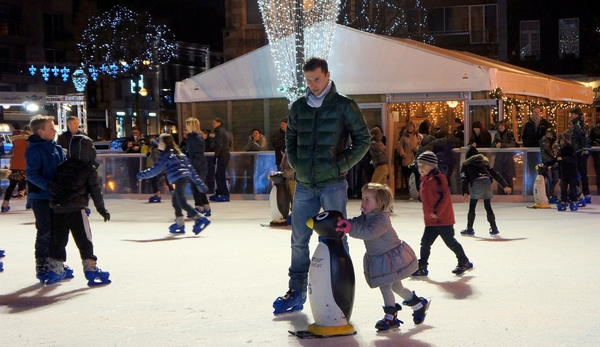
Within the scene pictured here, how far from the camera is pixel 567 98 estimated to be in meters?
25.4

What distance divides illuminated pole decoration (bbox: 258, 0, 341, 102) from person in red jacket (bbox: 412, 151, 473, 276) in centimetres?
1086

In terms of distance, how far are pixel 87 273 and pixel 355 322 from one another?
10.1 feet

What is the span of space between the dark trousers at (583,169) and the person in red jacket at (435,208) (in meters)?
8.58

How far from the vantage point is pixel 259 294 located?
7402mm

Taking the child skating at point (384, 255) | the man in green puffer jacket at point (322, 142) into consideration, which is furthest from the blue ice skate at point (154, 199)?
the child skating at point (384, 255)

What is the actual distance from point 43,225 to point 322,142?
3.61m

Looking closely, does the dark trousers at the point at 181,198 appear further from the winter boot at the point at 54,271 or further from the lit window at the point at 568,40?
the lit window at the point at 568,40

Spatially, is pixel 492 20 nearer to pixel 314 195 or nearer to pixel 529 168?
pixel 529 168

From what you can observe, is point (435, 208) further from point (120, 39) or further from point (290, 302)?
point (120, 39)

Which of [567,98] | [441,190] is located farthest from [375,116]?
[441,190]

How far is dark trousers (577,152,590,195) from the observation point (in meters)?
16.2

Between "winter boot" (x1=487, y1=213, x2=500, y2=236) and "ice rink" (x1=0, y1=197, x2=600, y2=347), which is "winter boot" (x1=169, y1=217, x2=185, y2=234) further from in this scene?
"winter boot" (x1=487, y1=213, x2=500, y2=236)

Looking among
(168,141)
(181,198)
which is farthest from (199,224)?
(168,141)

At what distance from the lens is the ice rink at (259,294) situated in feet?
19.1
